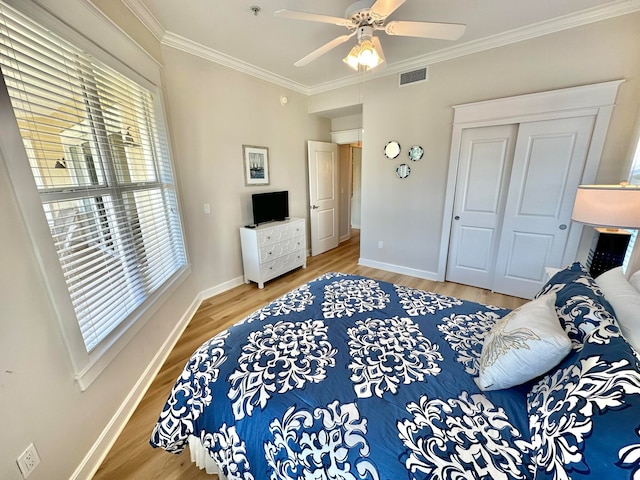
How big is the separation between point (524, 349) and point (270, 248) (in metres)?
2.92

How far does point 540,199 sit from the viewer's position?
8.90 feet

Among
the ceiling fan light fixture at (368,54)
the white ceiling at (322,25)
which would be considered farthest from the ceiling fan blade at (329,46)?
the white ceiling at (322,25)

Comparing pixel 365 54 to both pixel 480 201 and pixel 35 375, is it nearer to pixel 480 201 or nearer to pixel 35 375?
pixel 480 201

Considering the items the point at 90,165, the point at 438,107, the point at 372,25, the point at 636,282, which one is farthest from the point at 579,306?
the point at 438,107

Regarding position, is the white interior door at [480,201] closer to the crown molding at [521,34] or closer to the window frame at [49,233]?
the crown molding at [521,34]

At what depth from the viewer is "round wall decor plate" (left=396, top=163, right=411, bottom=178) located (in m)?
3.46

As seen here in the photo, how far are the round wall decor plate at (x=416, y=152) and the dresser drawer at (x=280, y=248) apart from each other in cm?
194

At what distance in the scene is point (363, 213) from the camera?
4.03m

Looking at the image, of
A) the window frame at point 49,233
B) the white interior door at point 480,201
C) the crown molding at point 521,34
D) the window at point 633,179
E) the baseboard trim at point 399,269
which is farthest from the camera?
the baseboard trim at point 399,269

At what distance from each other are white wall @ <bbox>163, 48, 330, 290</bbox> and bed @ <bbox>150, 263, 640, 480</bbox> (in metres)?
1.95

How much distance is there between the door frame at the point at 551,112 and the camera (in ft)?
7.59

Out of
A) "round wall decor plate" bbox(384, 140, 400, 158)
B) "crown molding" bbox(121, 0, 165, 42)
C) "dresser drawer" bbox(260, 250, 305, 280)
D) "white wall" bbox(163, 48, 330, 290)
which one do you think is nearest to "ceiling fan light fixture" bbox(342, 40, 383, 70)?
"round wall decor plate" bbox(384, 140, 400, 158)

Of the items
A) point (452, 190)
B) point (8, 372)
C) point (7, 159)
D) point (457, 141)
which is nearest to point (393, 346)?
point (8, 372)

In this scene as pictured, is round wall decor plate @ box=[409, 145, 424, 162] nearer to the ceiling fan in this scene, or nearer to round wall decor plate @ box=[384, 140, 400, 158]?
round wall decor plate @ box=[384, 140, 400, 158]
